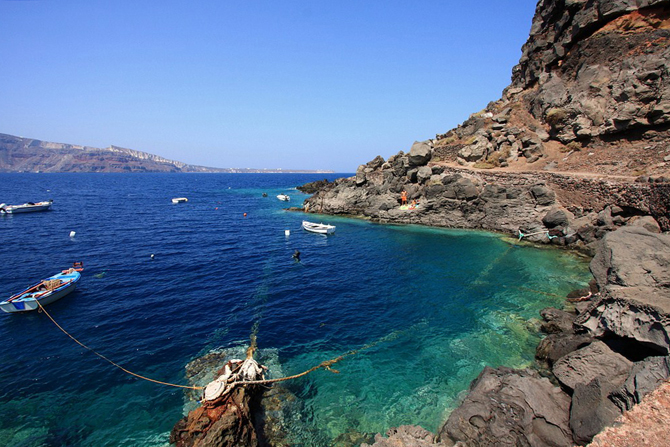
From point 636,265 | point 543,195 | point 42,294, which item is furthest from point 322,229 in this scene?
point 636,265

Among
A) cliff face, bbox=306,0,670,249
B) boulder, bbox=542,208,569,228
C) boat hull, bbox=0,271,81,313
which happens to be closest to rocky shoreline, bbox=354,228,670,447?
cliff face, bbox=306,0,670,249

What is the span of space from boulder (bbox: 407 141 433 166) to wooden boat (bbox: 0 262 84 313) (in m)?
45.2

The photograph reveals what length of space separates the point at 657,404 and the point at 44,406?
21723mm

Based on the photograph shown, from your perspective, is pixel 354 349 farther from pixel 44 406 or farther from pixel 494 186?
pixel 494 186

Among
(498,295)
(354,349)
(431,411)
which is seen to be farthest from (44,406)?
(498,295)

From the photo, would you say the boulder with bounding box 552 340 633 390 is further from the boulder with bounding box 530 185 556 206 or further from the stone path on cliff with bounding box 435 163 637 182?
the boulder with bounding box 530 185 556 206

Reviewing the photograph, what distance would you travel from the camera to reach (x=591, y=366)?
12.2 metres

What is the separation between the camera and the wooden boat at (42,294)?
2130cm

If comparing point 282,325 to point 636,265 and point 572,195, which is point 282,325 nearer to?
point 636,265

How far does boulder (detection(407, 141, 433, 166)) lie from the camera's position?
5138 centimetres

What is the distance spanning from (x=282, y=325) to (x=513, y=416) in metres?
13.6

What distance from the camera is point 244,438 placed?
35.4ft

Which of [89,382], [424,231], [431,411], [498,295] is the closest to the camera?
[431,411]

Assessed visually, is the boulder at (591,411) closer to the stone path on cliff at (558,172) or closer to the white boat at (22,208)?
the stone path on cliff at (558,172)
